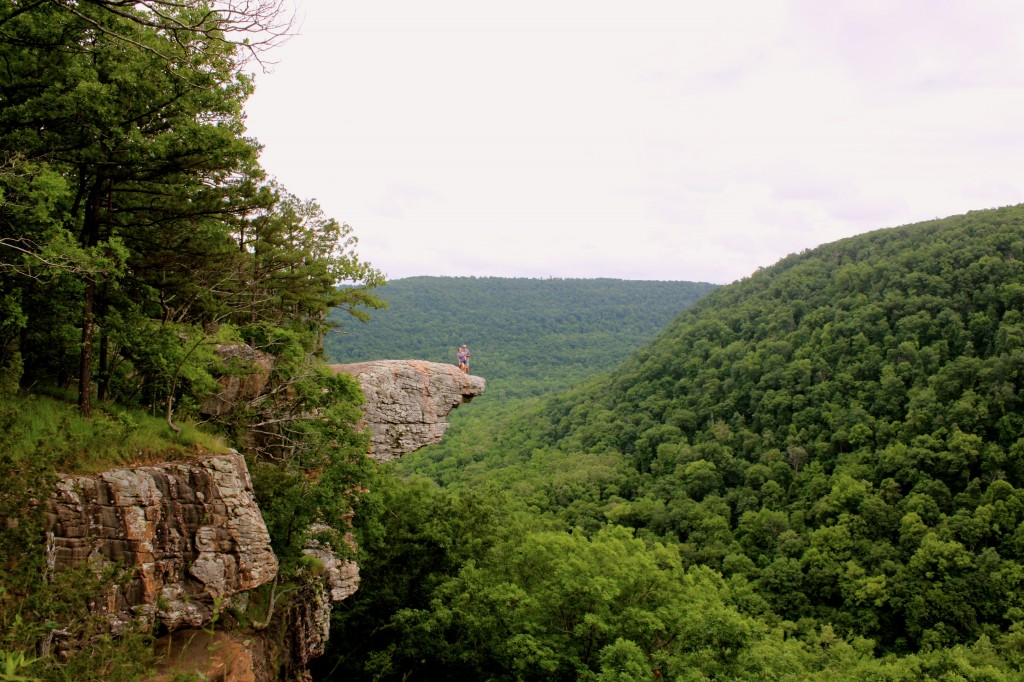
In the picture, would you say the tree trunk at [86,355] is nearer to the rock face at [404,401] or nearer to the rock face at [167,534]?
the rock face at [167,534]

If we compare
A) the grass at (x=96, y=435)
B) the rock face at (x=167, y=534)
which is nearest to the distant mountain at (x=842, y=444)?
the rock face at (x=167, y=534)

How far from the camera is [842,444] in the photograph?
59.4 m

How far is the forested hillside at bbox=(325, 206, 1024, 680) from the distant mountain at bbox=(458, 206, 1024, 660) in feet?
0.78

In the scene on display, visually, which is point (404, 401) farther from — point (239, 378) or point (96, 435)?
point (96, 435)

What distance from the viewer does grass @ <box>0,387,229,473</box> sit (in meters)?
8.02

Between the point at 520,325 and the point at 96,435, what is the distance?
143159 mm

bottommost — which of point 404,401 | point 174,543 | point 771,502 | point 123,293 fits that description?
point 771,502

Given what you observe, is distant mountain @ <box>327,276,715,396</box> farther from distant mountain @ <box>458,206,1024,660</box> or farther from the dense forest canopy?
the dense forest canopy

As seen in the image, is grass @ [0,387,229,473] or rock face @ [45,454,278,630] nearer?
rock face @ [45,454,278,630]

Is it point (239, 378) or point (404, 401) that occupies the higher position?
point (239, 378)

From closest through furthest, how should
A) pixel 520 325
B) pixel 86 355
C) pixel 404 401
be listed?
pixel 86 355, pixel 404 401, pixel 520 325

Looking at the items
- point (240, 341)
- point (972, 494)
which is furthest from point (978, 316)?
point (240, 341)

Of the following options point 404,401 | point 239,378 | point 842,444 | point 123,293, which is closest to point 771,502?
point 842,444

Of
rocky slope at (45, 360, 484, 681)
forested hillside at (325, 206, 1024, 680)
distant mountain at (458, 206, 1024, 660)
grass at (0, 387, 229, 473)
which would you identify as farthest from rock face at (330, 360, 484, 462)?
distant mountain at (458, 206, 1024, 660)
